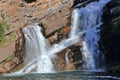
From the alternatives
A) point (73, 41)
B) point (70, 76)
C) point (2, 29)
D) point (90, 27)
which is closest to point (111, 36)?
point (90, 27)

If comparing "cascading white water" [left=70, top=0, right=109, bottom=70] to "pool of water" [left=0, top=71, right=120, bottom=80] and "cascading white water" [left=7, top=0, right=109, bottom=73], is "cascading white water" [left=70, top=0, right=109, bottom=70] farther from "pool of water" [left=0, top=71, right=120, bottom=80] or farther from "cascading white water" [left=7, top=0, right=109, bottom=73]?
"pool of water" [left=0, top=71, right=120, bottom=80]

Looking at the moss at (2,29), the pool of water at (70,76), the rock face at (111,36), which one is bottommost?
the pool of water at (70,76)

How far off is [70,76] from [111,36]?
13.3 ft

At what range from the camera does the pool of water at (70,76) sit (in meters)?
21.6

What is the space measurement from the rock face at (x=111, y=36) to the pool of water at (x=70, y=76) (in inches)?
61.8

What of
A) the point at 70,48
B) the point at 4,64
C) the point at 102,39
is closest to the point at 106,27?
the point at 102,39

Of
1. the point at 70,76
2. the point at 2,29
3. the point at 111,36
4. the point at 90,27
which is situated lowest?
the point at 70,76

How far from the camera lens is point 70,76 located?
22312mm

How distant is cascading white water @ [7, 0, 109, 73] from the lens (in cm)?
2498

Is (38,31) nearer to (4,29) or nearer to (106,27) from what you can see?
(4,29)

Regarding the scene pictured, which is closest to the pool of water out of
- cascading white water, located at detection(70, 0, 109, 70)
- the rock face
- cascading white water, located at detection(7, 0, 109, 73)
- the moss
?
cascading white water, located at detection(7, 0, 109, 73)

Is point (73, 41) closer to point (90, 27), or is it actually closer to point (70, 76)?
point (90, 27)

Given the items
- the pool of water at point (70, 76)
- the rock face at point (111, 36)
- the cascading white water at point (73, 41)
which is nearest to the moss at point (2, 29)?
→ the cascading white water at point (73, 41)

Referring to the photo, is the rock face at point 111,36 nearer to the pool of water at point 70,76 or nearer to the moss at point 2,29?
the pool of water at point 70,76
